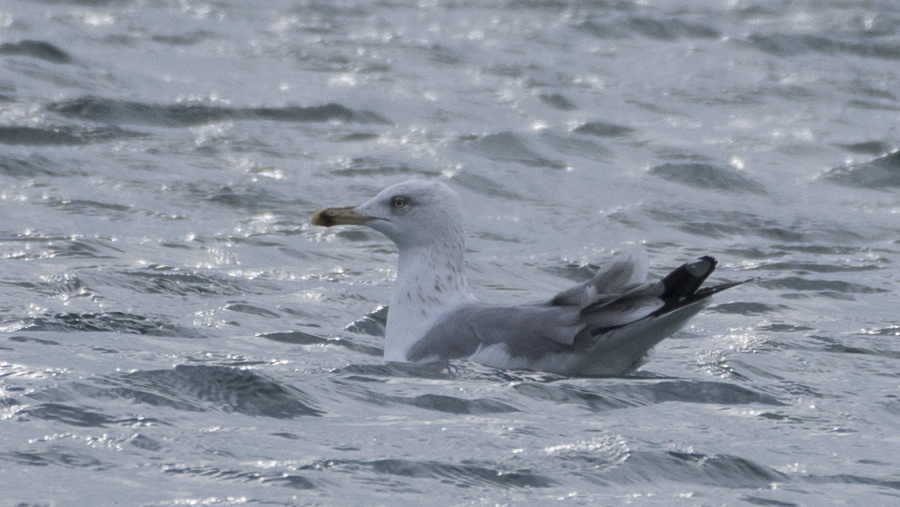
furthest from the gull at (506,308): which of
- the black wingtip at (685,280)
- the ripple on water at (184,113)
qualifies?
the ripple on water at (184,113)

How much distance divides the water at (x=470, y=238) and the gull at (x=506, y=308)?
0.54 feet

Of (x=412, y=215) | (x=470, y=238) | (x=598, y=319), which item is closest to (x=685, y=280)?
(x=598, y=319)

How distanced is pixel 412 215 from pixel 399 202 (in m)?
0.10

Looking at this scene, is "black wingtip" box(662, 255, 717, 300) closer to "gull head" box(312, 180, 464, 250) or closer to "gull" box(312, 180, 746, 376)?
"gull" box(312, 180, 746, 376)

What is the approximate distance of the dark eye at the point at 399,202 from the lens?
770 cm

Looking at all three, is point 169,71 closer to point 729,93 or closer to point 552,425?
point 729,93

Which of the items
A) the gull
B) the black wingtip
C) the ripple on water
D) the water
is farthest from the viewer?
the ripple on water

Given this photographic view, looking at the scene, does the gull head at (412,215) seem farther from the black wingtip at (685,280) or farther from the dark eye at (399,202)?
the black wingtip at (685,280)

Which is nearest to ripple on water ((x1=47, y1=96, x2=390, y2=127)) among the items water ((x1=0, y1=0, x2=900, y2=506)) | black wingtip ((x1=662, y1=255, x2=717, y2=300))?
water ((x1=0, y1=0, x2=900, y2=506))

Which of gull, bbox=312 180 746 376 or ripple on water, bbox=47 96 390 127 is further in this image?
ripple on water, bbox=47 96 390 127

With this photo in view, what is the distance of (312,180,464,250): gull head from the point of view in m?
7.66

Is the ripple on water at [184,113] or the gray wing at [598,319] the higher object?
the ripple on water at [184,113]

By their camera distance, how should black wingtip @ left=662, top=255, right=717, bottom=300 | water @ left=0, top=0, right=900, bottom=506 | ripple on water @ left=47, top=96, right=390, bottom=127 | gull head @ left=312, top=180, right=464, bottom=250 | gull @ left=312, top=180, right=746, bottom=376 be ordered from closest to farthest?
water @ left=0, top=0, right=900, bottom=506, black wingtip @ left=662, top=255, right=717, bottom=300, gull @ left=312, top=180, right=746, bottom=376, gull head @ left=312, top=180, right=464, bottom=250, ripple on water @ left=47, top=96, right=390, bottom=127

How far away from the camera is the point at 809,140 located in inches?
571
